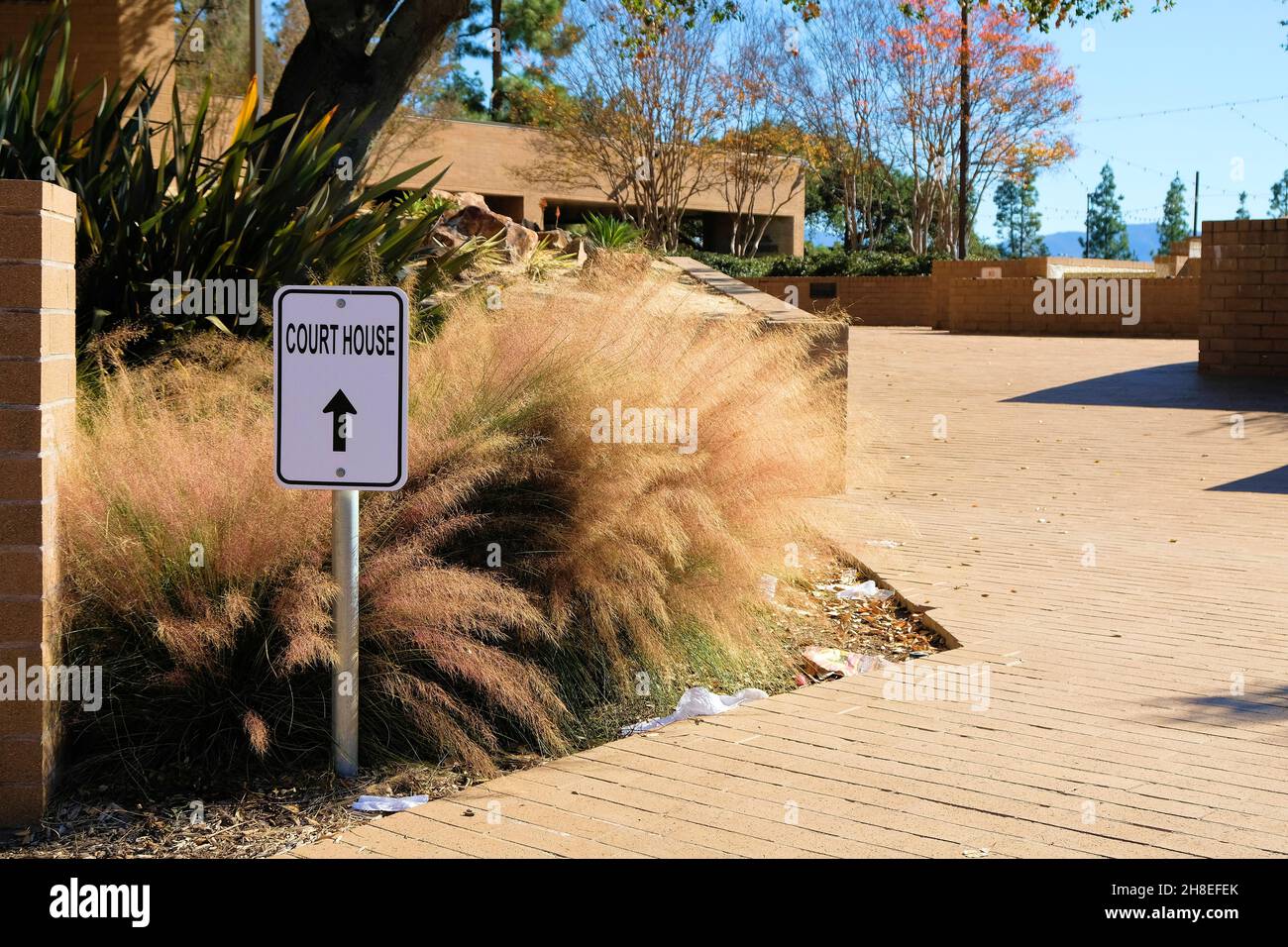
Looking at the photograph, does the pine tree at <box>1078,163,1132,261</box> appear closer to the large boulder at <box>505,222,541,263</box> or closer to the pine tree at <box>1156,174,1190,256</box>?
the pine tree at <box>1156,174,1190,256</box>

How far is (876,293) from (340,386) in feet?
116

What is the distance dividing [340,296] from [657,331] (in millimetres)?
2363

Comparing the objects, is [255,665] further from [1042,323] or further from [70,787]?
[1042,323]

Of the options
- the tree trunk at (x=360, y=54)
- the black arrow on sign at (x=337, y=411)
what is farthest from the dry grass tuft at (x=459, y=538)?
the tree trunk at (x=360, y=54)

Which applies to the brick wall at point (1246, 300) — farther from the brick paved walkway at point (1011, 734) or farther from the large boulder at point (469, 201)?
the large boulder at point (469, 201)

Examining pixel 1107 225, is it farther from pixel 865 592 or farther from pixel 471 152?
pixel 865 592

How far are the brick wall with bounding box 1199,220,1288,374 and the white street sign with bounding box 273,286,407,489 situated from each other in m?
18.3

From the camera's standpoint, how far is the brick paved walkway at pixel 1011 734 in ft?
14.0

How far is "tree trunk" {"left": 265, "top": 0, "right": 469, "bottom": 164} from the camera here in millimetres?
11898

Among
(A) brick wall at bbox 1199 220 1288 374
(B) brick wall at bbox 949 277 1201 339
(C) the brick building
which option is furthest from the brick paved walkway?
(B) brick wall at bbox 949 277 1201 339

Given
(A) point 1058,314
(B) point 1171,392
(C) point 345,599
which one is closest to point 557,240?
(C) point 345,599

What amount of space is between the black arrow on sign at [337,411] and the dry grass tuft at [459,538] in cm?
62

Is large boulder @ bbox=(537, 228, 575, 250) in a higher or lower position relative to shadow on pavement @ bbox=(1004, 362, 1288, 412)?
higher

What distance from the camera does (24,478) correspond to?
4414mm
